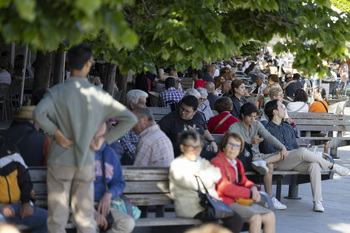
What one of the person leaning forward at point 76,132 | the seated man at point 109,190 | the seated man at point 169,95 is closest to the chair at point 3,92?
the seated man at point 169,95

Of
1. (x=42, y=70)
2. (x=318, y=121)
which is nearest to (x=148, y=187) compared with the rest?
(x=42, y=70)

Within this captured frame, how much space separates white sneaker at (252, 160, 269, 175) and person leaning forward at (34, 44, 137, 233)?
4.41 metres

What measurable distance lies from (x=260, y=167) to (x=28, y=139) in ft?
13.1

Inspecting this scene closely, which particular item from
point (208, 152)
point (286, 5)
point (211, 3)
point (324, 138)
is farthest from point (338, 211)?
point (324, 138)

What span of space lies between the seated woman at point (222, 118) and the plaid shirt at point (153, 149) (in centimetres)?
341

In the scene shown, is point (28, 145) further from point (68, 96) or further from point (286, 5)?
point (286, 5)

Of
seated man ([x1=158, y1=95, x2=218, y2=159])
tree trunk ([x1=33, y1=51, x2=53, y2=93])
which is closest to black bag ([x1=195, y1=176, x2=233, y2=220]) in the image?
seated man ([x1=158, y1=95, x2=218, y2=159])

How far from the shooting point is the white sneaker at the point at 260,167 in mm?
9953

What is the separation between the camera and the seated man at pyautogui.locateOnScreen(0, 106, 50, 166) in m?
7.08

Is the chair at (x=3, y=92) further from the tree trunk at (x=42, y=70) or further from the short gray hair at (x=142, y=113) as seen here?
the short gray hair at (x=142, y=113)

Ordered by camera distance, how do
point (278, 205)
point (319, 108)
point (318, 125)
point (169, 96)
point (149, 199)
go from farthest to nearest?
point (319, 108) < point (318, 125) < point (169, 96) < point (278, 205) < point (149, 199)

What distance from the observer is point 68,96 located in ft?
18.3

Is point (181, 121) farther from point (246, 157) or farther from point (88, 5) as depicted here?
Answer: point (88, 5)

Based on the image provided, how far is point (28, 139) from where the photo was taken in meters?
7.07
